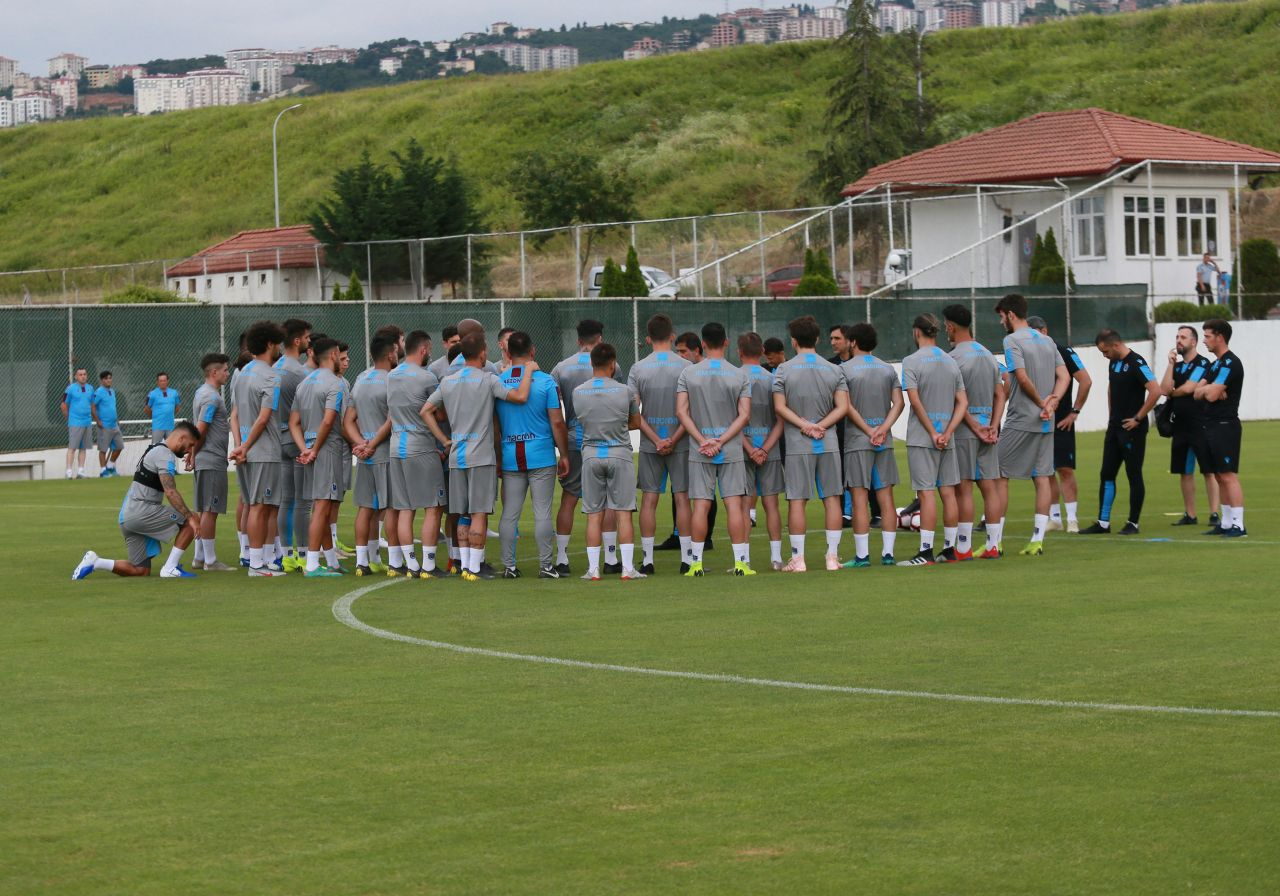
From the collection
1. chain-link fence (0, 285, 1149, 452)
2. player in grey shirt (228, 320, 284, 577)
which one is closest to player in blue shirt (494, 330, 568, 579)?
player in grey shirt (228, 320, 284, 577)

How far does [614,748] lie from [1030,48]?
323 ft

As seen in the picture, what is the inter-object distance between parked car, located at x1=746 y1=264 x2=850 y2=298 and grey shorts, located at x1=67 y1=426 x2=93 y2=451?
17.5m

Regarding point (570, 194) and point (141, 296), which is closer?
point (141, 296)

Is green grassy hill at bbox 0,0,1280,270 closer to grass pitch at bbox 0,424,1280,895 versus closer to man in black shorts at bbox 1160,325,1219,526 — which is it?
man in black shorts at bbox 1160,325,1219,526

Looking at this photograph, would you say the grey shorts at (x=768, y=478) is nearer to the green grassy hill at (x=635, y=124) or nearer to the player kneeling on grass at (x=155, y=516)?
the player kneeling on grass at (x=155, y=516)

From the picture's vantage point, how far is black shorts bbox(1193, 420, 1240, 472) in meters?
16.7

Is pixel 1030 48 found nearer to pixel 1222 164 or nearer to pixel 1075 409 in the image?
→ pixel 1222 164

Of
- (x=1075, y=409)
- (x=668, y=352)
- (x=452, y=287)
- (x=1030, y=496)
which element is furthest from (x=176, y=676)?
(x=452, y=287)

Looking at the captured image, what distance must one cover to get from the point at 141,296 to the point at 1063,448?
38.1 m

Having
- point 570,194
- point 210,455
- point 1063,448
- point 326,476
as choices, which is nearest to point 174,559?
point 210,455

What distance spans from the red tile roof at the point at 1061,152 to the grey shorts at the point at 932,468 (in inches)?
1269

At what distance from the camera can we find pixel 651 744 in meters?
8.00

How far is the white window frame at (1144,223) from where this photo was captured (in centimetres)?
4609

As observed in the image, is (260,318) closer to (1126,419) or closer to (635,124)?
(1126,419)
